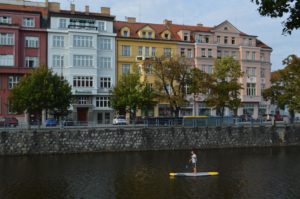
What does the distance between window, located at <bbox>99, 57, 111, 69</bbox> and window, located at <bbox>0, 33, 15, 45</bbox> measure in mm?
15101

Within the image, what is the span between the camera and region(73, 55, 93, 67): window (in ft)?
234

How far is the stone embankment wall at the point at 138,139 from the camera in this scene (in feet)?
158

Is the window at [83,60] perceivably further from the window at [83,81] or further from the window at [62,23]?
the window at [62,23]

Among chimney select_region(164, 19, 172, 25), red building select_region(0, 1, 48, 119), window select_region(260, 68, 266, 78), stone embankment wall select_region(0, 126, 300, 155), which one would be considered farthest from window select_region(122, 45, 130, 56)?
window select_region(260, 68, 266, 78)

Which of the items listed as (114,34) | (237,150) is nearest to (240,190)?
(237,150)

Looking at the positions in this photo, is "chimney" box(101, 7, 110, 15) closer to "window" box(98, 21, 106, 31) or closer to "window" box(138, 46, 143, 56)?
"window" box(98, 21, 106, 31)

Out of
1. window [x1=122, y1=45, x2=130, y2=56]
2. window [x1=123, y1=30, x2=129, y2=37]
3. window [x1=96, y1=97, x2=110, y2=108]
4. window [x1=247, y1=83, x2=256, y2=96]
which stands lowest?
window [x1=96, y1=97, x2=110, y2=108]

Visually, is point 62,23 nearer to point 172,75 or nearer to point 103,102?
point 103,102

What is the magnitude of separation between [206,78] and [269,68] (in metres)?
32.4

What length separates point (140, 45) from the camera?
7800 cm

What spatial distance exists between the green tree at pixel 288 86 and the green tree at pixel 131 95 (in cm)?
2123

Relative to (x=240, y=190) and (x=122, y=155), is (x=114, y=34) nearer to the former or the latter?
(x=122, y=155)

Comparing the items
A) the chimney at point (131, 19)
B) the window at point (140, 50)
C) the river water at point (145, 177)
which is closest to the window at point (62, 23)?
the window at point (140, 50)

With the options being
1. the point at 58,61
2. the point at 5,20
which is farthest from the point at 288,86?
the point at 5,20
